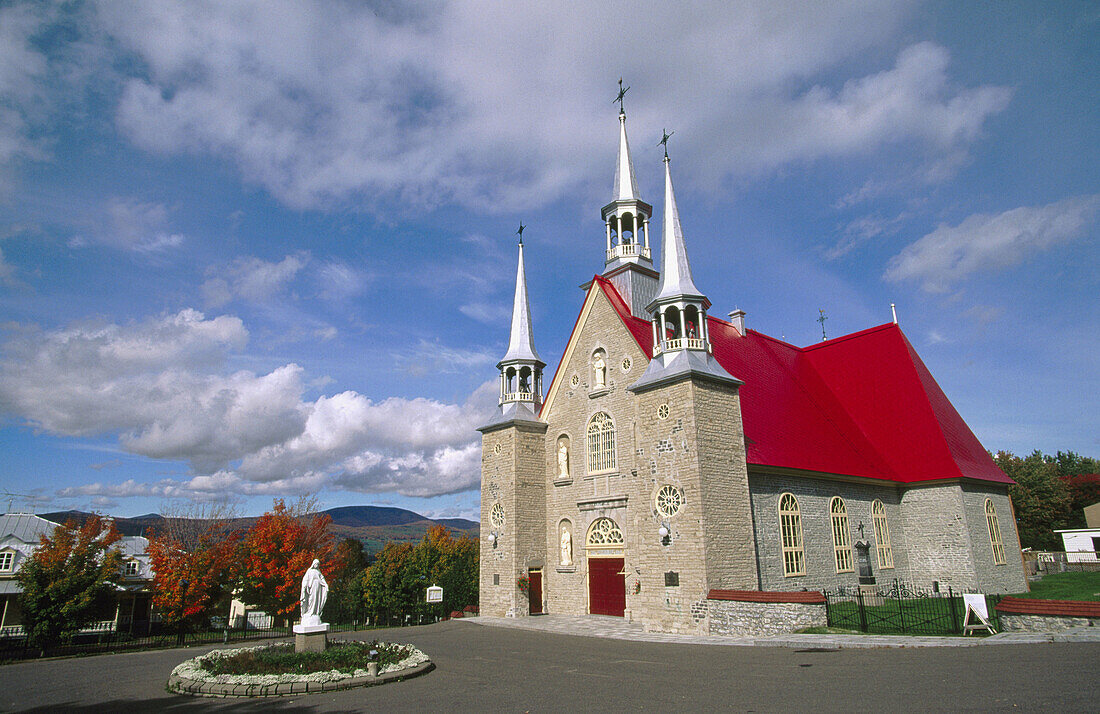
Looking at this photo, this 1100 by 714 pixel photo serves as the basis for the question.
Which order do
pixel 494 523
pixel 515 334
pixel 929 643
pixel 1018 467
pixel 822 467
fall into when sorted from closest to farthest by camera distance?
pixel 929 643, pixel 822 467, pixel 494 523, pixel 515 334, pixel 1018 467

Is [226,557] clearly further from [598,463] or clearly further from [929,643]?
[929,643]

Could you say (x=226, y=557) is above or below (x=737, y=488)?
below

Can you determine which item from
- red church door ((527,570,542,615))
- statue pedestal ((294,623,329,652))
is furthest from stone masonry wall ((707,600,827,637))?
statue pedestal ((294,623,329,652))

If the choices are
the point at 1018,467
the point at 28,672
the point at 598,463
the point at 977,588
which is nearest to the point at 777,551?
the point at 598,463

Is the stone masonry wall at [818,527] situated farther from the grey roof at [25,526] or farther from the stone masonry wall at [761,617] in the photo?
the grey roof at [25,526]

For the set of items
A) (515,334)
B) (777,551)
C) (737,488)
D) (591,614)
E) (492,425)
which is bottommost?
(591,614)

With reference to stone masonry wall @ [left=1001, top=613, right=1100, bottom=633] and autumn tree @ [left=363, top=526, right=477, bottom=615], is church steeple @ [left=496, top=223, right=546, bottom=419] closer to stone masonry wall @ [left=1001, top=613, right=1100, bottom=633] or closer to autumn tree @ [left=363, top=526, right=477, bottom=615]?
autumn tree @ [left=363, top=526, right=477, bottom=615]

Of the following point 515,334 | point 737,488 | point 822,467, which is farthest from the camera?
point 515,334

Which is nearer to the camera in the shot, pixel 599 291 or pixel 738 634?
pixel 738 634

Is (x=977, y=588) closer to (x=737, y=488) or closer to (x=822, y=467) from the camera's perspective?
(x=822, y=467)

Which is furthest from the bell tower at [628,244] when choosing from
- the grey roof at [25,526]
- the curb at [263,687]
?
the grey roof at [25,526]

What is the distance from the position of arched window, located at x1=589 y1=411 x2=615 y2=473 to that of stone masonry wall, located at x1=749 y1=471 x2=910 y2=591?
17.7ft

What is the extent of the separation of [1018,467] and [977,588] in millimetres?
27955

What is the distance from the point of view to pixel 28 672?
46.1 feet
